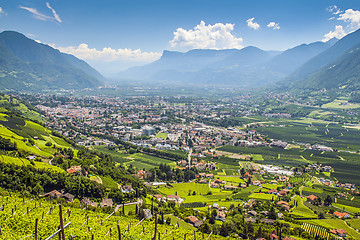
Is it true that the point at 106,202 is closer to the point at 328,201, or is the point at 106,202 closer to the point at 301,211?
the point at 301,211

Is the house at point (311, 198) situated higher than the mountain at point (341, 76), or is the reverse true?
the mountain at point (341, 76)

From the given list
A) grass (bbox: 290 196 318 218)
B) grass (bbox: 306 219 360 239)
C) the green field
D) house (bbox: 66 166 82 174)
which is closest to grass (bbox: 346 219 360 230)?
grass (bbox: 306 219 360 239)

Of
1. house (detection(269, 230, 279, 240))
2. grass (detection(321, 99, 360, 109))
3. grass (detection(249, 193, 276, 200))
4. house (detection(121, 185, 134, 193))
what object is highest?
grass (detection(321, 99, 360, 109))

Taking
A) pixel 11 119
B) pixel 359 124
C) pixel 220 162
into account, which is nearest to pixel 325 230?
pixel 220 162

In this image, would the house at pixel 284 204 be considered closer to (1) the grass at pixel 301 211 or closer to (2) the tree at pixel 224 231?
(1) the grass at pixel 301 211

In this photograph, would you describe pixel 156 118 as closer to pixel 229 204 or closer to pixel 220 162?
pixel 220 162

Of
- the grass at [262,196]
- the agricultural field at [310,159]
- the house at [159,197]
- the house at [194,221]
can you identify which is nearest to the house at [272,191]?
the grass at [262,196]

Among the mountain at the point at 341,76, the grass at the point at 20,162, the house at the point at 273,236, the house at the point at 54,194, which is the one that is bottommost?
the house at the point at 273,236

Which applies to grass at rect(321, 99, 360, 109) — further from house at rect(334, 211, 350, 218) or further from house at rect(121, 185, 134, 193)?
house at rect(121, 185, 134, 193)
